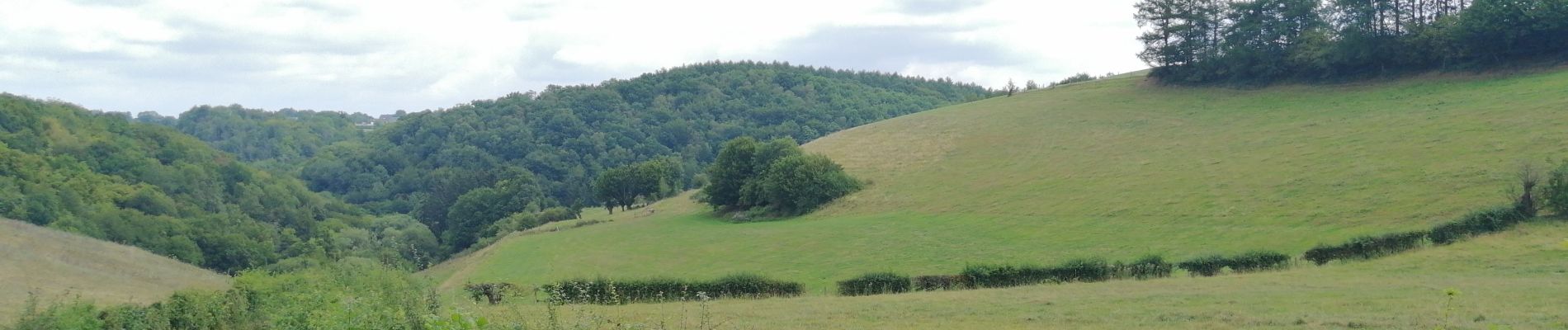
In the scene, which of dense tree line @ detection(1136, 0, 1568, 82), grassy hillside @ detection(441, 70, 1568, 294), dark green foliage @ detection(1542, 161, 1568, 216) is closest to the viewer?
dark green foliage @ detection(1542, 161, 1568, 216)

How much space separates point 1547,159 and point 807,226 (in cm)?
3519

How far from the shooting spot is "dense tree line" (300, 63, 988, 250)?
509ft

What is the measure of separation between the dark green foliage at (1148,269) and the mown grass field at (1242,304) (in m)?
1.92

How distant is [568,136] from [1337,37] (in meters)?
120

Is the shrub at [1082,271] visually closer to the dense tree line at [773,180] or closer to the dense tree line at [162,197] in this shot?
the dense tree line at [773,180]

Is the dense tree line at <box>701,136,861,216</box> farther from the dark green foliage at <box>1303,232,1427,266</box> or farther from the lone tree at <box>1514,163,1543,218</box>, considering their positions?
the lone tree at <box>1514,163,1543,218</box>

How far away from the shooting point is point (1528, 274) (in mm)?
29172

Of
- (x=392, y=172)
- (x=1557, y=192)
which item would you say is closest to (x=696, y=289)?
(x=1557, y=192)

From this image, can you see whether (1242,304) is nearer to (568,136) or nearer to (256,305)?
(256,305)

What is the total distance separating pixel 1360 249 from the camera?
3628 centimetres

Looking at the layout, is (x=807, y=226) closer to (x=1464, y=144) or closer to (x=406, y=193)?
(x=1464, y=144)

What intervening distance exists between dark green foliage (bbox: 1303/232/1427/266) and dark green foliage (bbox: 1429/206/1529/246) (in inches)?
65.3

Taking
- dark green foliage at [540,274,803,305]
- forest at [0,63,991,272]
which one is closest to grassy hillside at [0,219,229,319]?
forest at [0,63,991,272]

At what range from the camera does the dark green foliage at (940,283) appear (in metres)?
34.7
